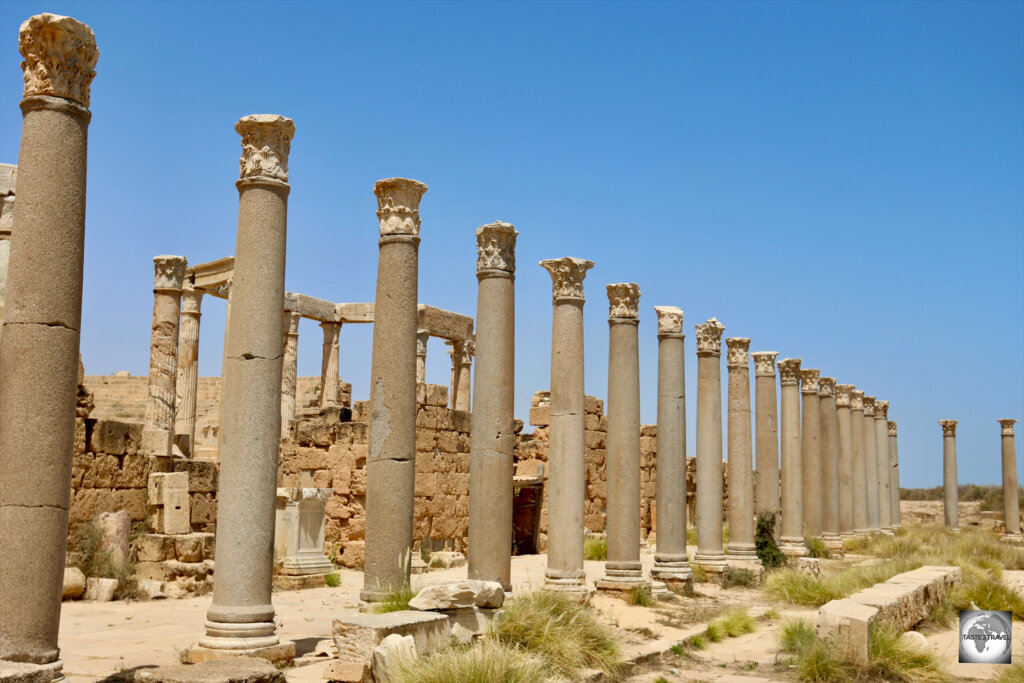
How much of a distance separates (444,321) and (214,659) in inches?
763

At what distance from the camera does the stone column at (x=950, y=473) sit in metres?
38.2

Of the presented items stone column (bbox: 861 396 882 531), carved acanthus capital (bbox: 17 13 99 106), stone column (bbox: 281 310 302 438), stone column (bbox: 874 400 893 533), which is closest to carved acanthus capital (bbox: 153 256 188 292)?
stone column (bbox: 281 310 302 438)

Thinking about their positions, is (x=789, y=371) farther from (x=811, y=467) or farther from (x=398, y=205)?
(x=398, y=205)

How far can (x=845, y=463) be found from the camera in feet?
101

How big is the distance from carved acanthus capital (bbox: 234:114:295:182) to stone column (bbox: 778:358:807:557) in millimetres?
17360

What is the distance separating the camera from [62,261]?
7.45 metres

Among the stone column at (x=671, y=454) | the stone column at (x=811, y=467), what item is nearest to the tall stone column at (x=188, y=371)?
the stone column at (x=671, y=454)

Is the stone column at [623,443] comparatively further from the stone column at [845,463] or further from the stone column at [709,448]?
the stone column at [845,463]

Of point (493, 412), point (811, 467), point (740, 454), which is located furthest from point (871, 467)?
point (493, 412)

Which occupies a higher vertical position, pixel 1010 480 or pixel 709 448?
pixel 709 448

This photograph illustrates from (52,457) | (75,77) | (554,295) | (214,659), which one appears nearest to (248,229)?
(75,77)

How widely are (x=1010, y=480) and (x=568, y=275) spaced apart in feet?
93.5

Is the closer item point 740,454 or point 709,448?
point 709,448

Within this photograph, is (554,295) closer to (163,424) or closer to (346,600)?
(346,600)
